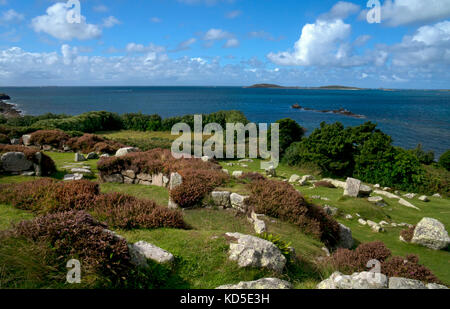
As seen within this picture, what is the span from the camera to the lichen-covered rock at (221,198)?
11172 mm

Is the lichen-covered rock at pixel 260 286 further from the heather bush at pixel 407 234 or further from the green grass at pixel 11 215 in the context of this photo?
the heather bush at pixel 407 234

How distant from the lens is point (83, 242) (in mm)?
4953

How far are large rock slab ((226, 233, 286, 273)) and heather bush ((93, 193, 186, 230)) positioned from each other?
7.75 ft

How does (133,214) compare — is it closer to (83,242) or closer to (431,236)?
(83,242)

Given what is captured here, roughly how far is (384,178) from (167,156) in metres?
21.2

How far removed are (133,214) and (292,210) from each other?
6.04 m

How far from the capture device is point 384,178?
2569 centimetres

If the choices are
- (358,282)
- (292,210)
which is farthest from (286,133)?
(358,282)

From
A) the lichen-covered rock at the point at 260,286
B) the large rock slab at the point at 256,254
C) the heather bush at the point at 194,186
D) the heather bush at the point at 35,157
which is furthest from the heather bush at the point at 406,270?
the heather bush at the point at 35,157

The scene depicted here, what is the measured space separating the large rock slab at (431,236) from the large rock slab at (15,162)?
64.1 ft

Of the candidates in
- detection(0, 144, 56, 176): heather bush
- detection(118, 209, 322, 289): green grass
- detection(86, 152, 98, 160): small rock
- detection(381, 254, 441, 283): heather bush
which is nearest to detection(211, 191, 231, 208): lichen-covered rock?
detection(118, 209, 322, 289): green grass

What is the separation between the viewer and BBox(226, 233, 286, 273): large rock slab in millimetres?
6113

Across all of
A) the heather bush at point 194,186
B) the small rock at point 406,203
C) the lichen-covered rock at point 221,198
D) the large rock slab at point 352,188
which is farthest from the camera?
the large rock slab at point 352,188

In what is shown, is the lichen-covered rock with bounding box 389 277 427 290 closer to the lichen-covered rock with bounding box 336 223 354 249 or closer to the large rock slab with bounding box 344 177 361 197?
the lichen-covered rock with bounding box 336 223 354 249
